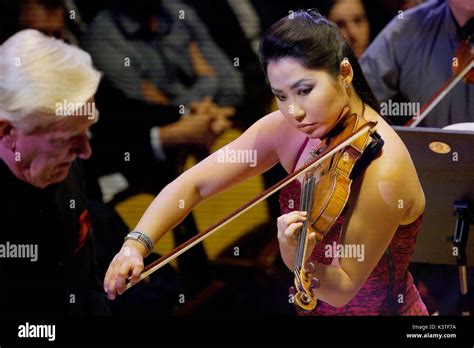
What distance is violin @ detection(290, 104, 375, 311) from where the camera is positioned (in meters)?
2.74

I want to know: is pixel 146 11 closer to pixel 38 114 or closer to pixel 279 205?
pixel 38 114

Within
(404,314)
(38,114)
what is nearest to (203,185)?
(38,114)

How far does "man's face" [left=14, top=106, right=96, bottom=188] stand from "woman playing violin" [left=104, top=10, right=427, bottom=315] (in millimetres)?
440

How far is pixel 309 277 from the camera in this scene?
9.29ft

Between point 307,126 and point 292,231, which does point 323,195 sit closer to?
point 292,231

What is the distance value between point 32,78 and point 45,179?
0.38m

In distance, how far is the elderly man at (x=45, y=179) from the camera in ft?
10.8

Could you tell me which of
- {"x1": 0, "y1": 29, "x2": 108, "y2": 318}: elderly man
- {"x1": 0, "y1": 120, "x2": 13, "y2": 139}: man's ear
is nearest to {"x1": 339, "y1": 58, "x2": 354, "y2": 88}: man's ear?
{"x1": 0, "y1": 29, "x2": 108, "y2": 318}: elderly man

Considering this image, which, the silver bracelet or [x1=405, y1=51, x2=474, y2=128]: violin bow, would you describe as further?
[x1=405, y1=51, x2=474, y2=128]: violin bow

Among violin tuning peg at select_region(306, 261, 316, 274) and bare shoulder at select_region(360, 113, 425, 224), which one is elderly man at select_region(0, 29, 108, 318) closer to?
violin tuning peg at select_region(306, 261, 316, 274)

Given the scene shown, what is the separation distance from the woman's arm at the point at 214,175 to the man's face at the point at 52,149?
1.33ft

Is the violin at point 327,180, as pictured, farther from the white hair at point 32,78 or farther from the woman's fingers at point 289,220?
the white hair at point 32,78

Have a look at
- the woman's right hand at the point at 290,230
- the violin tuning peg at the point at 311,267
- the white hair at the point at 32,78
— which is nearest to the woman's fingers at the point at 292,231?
the woman's right hand at the point at 290,230

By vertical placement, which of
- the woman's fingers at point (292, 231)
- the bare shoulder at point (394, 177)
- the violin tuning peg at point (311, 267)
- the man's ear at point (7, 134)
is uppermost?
the man's ear at point (7, 134)
